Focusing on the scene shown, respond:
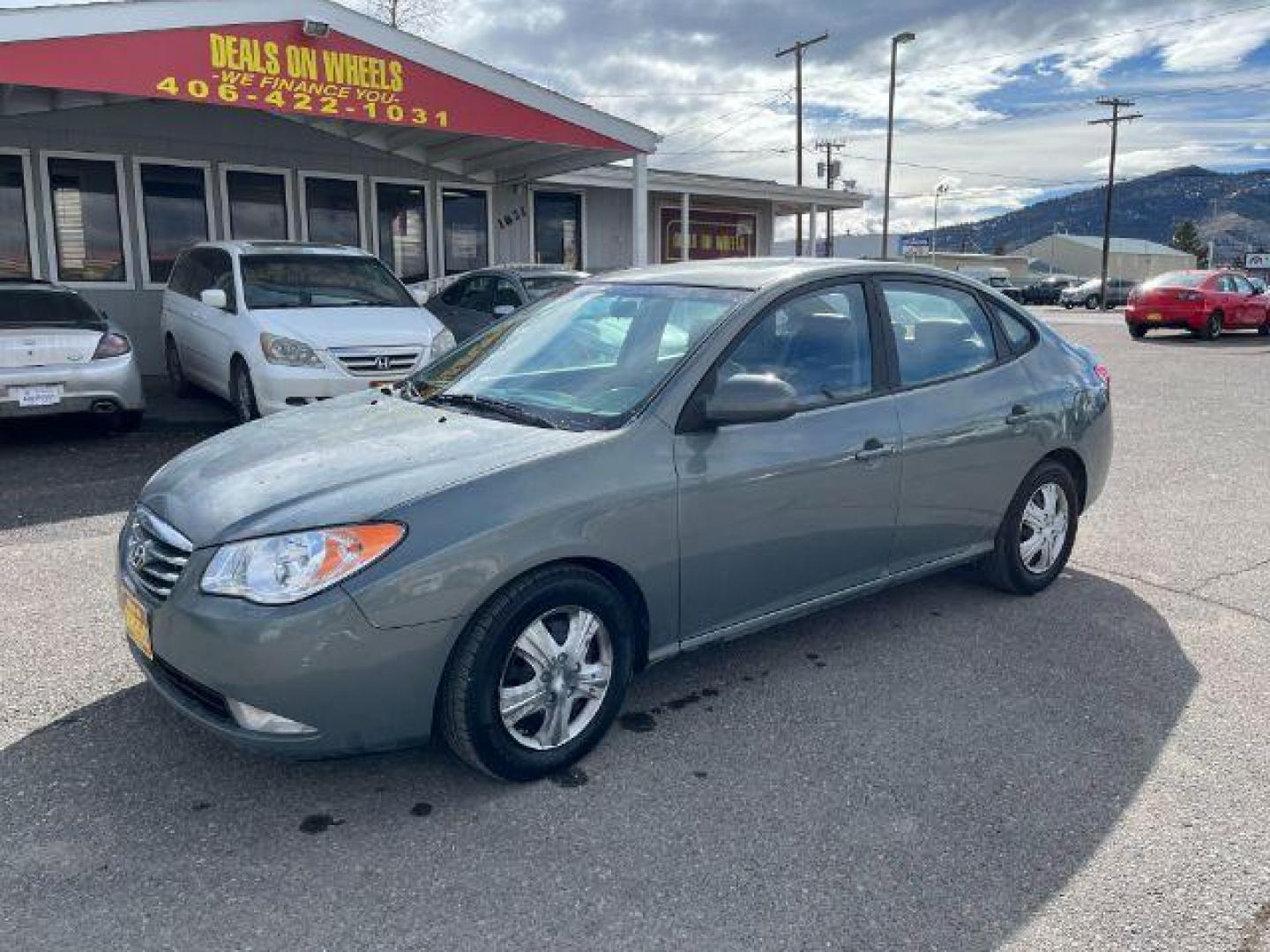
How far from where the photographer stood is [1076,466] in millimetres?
4879

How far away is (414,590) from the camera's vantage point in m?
2.73

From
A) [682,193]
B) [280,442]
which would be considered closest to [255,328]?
[280,442]

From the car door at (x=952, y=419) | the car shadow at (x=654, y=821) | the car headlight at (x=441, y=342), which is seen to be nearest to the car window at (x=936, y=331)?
the car door at (x=952, y=419)

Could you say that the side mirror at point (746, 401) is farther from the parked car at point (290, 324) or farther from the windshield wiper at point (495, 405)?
the parked car at point (290, 324)

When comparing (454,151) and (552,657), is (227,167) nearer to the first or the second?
(454,151)

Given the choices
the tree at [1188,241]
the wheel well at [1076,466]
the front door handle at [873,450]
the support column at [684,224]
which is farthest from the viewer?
the tree at [1188,241]

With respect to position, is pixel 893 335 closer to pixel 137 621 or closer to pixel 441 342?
pixel 137 621

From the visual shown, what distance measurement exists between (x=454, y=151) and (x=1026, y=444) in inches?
451

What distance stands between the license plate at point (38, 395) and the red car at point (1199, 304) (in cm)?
1997

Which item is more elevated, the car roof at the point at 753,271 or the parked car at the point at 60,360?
the car roof at the point at 753,271

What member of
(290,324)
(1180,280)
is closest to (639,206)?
(290,324)

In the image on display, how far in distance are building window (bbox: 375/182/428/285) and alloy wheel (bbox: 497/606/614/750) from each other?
12406 millimetres

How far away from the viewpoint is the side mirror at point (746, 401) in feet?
10.8

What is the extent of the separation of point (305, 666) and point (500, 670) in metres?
0.56
